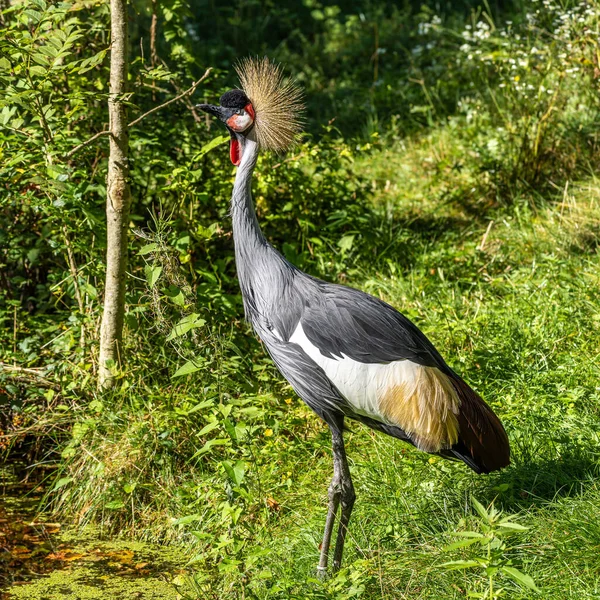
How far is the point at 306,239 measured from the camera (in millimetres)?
5301

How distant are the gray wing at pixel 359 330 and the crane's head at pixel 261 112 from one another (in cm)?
65

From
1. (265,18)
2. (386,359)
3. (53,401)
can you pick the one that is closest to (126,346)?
(53,401)

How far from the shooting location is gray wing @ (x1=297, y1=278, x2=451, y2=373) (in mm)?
3199

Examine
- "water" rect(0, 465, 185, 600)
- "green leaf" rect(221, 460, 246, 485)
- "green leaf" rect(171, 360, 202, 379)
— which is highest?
"green leaf" rect(171, 360, 202, 379)

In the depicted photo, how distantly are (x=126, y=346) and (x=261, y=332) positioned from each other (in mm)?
1221

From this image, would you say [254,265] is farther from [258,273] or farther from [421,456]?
[421,456]

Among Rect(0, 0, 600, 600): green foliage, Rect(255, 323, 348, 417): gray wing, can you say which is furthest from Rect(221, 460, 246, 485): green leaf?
Rect(255, 323, 348, 417): gray wing

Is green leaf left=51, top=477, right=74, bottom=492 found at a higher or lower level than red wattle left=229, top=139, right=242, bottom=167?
lower

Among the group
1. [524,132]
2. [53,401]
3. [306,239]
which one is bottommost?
[53,401]

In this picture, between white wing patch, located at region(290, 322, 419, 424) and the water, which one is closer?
white wing patch, located at region(290, 322, 419, 424)

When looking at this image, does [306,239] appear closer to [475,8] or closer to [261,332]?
[261,332]

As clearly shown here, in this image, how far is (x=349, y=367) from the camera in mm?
3197

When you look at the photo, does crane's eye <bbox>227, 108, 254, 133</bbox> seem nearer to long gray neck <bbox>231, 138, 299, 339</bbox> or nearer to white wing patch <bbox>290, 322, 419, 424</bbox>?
long gray neck <bbox>231, 138, 299, 339</bbox>

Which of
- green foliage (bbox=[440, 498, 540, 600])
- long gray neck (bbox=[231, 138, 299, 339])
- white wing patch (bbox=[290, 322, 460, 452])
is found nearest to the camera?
green foliage (bbox=[440, 498, 540, 600])
